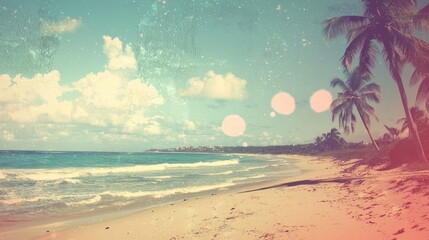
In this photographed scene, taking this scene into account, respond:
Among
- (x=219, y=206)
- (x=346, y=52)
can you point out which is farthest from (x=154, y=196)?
(x=346, y=52)

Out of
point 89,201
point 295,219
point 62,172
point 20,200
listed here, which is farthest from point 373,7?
point 62,172

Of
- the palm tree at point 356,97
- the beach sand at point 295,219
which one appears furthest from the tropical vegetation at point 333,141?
the beach sand at point 295,219

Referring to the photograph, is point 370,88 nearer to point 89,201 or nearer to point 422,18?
point 422,18

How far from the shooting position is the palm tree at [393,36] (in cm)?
1661

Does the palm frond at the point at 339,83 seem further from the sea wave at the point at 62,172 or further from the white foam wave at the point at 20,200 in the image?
the white foam wave at the point at 20,200

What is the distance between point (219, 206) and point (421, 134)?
18176 mm

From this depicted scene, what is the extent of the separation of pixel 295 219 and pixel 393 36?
13.3 meters

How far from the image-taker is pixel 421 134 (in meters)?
23.0

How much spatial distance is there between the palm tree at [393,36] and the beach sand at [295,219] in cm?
733

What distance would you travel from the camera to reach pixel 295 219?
916 centimetres

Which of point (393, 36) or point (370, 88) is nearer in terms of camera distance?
point (393, 36)

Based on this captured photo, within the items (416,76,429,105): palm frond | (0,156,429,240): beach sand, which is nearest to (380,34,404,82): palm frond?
(416,76,429,105): palm frond

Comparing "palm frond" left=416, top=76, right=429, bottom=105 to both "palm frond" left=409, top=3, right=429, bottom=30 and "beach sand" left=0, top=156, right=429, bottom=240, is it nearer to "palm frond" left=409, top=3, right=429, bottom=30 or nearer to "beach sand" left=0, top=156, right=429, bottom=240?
"palm frond" left=409, top=3, right=429, bottom=30

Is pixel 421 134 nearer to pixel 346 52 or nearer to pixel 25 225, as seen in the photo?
pixel 346 52
